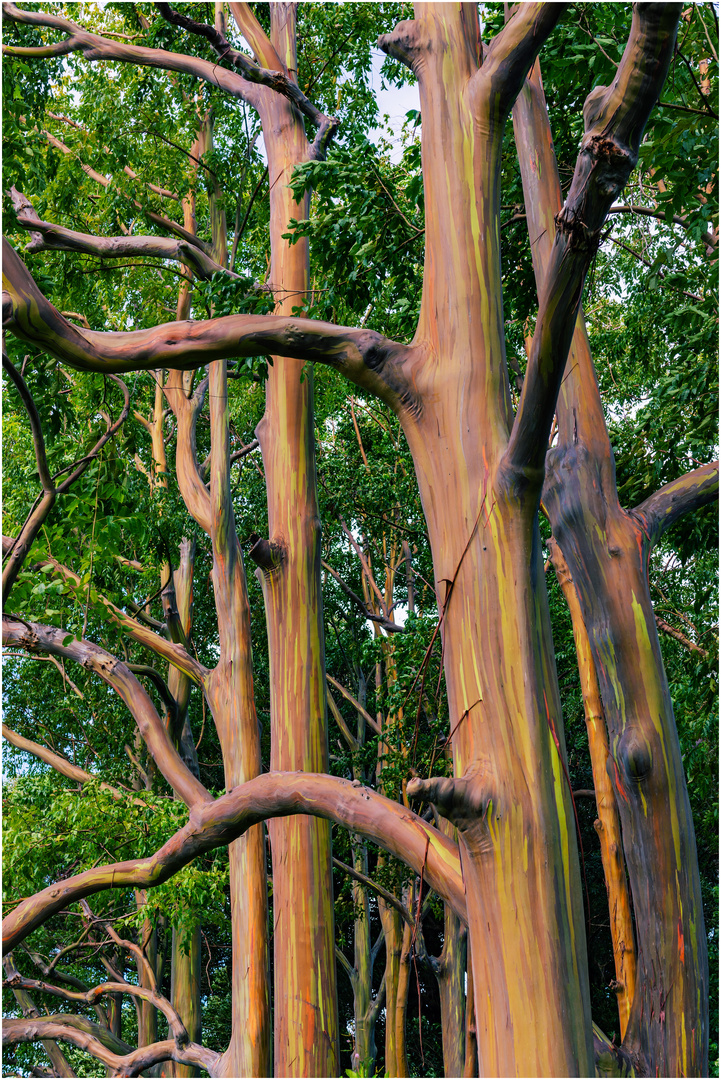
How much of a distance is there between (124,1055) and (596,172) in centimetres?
983

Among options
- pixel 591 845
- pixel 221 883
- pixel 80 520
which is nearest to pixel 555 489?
pixel 80 520

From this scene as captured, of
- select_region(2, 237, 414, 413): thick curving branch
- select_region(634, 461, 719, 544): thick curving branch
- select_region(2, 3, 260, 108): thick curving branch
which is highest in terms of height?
select_region(2, 3, 260, 108): thick curving branch

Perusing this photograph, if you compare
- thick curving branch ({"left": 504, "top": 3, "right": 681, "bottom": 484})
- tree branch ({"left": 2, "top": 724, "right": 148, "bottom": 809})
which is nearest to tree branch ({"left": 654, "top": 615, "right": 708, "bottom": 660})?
thick curving branch ({"left": 504, "top": 3, "right": 681, "bottom": 484})

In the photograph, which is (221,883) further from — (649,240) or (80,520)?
(649,240)

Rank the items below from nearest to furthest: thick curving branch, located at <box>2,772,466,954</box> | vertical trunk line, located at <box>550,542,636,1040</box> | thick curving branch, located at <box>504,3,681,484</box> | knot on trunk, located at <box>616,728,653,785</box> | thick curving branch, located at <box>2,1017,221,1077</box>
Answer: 1. thick curving branch, located at <box>504,3,681,484</box>
2. thick curving branch, located at <box>2,772,466,954</box>
3. knot on trunk, located at <box>616,728,653,785</box>
4. vertical trunk line, located at <box>550,542,636,1040</box>
5. thick curving branch, located at <box>2,1017,221,1077</box>

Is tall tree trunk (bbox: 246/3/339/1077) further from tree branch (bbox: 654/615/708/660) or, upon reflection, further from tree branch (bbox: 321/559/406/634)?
tree branch (bbox: 654/615/708/660)

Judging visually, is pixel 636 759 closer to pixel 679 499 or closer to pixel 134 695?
pixel 679 499

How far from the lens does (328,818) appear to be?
371 centimetres

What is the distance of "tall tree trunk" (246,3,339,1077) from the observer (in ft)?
18.3

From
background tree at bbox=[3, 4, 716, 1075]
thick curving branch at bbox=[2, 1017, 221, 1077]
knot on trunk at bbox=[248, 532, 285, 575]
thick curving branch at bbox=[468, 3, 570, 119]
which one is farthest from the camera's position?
thick curving branch at bbox=[2, 1017, 221, 1077]

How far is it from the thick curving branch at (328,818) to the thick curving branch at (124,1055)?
3.65 m

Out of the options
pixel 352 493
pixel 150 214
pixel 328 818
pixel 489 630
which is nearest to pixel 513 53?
pixel 489 630

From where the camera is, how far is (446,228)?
335cm

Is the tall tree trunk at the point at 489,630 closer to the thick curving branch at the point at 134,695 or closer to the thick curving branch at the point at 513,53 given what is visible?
the thick curving branch at the point at 513,53
